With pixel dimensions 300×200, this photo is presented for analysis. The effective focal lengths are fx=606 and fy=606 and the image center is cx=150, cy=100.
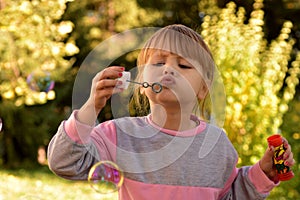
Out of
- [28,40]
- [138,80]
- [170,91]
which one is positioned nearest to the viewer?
[170,91]

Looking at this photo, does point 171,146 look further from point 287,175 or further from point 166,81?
point 287,175

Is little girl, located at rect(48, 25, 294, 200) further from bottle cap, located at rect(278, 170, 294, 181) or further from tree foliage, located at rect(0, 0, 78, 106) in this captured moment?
tree foliage, located at rect(0, 0, 78, 106)

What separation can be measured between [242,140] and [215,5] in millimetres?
4397

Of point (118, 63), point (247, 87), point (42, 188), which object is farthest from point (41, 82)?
point (118, 63)

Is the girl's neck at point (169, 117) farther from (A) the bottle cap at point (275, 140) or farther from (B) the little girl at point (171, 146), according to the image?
(A) the bottle cap at point (275, 140)

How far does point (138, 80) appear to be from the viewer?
5.68ft

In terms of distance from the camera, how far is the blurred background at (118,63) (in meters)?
4.24

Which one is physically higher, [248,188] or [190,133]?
[190,133]

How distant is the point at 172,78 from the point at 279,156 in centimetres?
39

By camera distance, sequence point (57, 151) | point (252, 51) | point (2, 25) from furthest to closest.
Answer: point (2, 25) < point (252, 51) < point (57, 151)

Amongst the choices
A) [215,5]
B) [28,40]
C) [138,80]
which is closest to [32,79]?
[28,40]

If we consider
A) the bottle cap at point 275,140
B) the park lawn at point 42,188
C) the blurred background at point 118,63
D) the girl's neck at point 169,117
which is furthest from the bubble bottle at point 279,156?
the park lawn at point 42,188

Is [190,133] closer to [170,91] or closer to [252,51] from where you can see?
[170,91]

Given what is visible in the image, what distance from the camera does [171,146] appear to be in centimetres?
168
